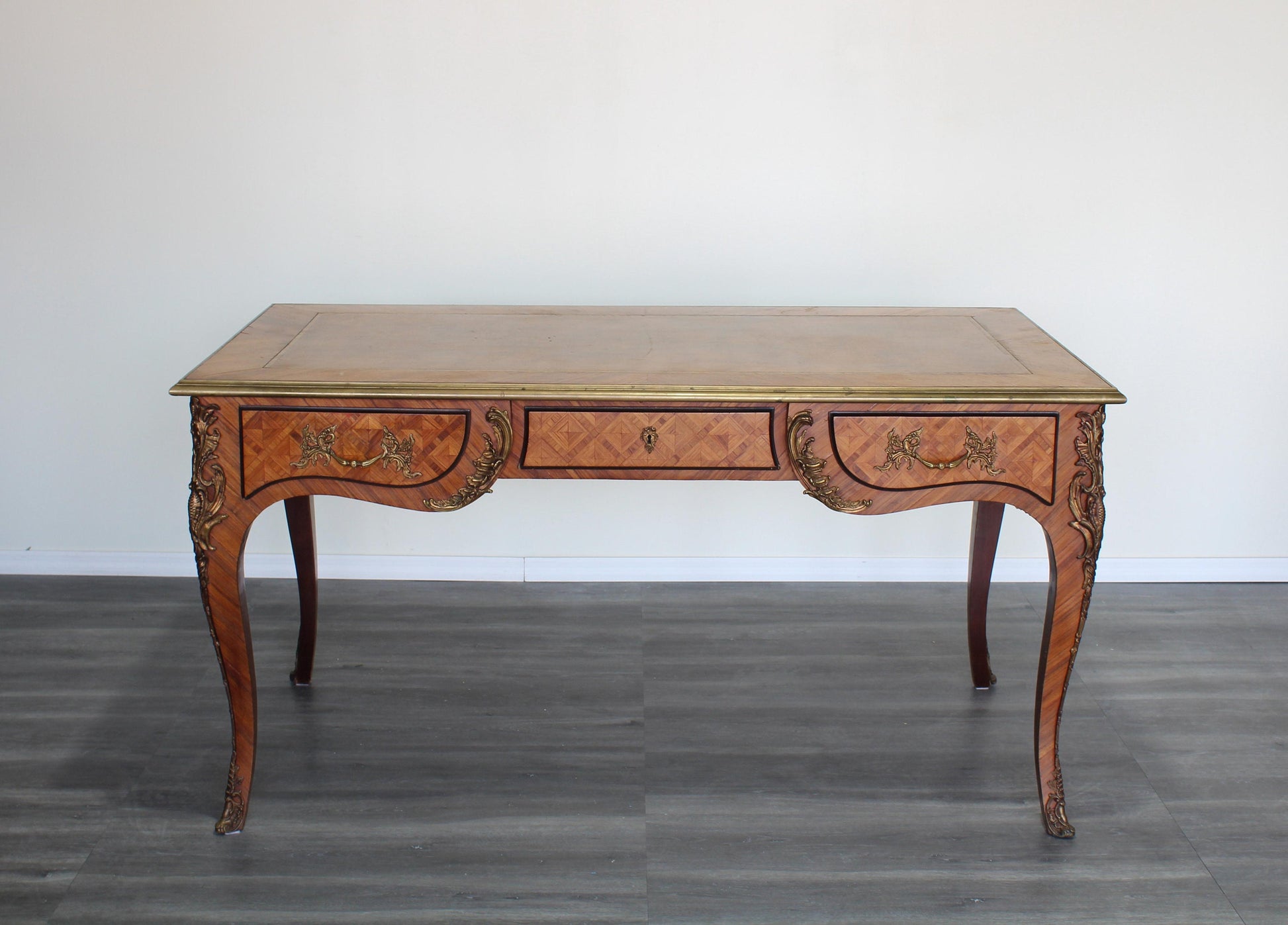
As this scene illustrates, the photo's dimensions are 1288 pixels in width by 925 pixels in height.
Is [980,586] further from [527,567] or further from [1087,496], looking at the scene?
[527,567]

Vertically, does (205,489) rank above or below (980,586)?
above

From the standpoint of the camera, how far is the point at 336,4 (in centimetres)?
254

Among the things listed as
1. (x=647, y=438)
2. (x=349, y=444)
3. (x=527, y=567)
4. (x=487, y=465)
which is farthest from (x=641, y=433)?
(x=527, y=567)

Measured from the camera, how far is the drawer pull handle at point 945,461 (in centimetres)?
185

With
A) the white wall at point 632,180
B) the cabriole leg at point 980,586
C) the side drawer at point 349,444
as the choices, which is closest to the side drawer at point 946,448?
the cabriole leg at point 980,586

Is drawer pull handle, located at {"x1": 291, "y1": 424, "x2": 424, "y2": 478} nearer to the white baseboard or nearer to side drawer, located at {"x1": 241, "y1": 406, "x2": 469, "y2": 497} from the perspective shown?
side drawer, located at {"x1": 241, "y1": 406, "x2": 469, "y2": 497}

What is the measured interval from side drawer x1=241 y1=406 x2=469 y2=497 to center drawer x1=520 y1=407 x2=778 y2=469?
A: 133 mm

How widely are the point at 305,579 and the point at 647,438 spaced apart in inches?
38.2

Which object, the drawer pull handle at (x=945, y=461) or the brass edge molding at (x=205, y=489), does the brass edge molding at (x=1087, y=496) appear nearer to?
→ the drawer pull handle at (x=945, y=461)

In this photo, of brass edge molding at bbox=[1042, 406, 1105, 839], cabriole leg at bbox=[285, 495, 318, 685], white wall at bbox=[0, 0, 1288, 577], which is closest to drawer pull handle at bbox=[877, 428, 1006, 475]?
brass edge molding at bbox=[1042, 406, 1105, 839]

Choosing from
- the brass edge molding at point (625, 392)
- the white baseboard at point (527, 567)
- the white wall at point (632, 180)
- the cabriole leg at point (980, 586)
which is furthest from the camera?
the white baseboard at point (527, 567)

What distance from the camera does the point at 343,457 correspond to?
186 centimetres

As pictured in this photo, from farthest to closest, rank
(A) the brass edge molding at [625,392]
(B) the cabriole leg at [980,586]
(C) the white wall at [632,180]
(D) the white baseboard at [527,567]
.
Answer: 1. (D) the white baseboard at [527,567]
2. (C) the white wall at [632,180]
3. (B) the cabriole leg at [980,586]
4. (A) the brass edge molding at [625,392]

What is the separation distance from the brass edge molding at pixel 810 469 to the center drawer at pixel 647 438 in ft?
0.12
